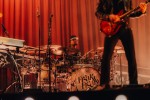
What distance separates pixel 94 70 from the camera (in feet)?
23.5

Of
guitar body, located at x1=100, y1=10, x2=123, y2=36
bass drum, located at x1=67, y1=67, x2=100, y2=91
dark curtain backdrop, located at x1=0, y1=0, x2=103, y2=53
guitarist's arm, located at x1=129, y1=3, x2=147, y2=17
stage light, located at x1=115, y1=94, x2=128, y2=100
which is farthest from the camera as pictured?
dark curtain backdrop, located at x1=0, y1=0, x2=103, y2=53

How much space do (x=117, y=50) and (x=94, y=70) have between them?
1182mm

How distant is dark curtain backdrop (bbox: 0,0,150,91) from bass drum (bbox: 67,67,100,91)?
3003mm

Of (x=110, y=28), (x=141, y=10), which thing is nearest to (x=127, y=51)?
(x=110, y=28)

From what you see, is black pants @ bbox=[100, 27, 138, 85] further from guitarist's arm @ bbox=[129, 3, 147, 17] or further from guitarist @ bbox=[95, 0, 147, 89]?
guitarist's arm @ bbox=[129, 3, 147, 17]

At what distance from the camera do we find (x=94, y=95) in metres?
3.68

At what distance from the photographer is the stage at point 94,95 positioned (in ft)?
11.8

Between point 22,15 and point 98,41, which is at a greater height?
point 22,15

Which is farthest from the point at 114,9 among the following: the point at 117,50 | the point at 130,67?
the point at 117,50

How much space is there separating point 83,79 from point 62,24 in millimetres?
3500

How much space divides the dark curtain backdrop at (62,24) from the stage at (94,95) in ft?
20.0

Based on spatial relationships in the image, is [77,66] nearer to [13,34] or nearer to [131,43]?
[131,43]

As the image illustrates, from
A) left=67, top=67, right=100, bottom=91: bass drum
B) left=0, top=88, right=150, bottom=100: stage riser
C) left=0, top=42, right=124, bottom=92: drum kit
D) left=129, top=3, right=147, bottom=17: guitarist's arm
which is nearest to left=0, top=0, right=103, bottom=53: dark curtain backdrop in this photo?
left=0, top=42, right=124, bottom=92: drum kit

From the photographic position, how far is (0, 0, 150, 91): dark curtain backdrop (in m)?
9.87
